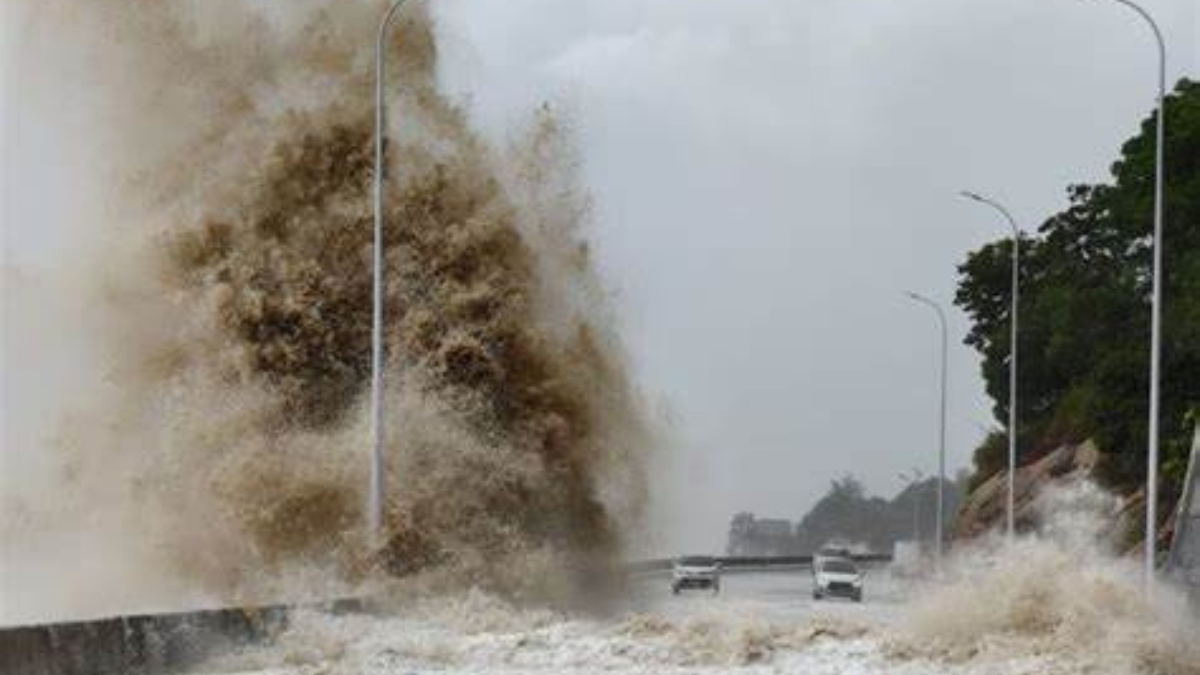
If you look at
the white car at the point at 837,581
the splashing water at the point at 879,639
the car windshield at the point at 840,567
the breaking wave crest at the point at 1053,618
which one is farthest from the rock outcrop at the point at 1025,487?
the splashing water at the point at 879,639

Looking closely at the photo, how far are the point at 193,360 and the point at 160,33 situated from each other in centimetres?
611

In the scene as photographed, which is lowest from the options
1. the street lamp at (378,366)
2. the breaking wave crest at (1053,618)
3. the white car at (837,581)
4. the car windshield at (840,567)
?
the white car at (837,581)

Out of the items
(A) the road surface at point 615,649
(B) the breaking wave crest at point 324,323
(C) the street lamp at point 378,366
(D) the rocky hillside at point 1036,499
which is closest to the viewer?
(A) the road surface at point 615,649

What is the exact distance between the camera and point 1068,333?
7056 centimetres

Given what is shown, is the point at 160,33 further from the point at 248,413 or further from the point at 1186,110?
the point at 1186,110

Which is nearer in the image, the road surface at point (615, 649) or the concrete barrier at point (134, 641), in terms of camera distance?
the concrete barrier at point (134, 641)

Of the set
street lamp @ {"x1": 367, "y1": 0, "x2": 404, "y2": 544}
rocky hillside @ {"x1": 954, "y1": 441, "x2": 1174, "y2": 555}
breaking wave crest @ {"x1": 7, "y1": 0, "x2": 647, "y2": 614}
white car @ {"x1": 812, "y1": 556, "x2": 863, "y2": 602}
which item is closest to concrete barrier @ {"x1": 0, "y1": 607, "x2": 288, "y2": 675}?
street lamp @ {"x1": 367, "y1": 0, "x2": 404, "y2": 544}

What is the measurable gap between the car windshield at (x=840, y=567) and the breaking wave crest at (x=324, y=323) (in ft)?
86.4

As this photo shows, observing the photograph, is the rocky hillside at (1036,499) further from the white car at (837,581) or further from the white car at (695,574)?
the white car at (695,574)

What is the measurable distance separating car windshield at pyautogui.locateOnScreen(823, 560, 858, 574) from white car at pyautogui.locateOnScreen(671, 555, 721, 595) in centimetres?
333

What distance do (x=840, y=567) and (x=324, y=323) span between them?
31.1 metres

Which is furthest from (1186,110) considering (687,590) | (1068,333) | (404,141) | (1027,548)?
(1027,548)

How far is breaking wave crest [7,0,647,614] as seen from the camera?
32.4 metres

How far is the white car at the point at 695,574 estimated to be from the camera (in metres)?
62.8
